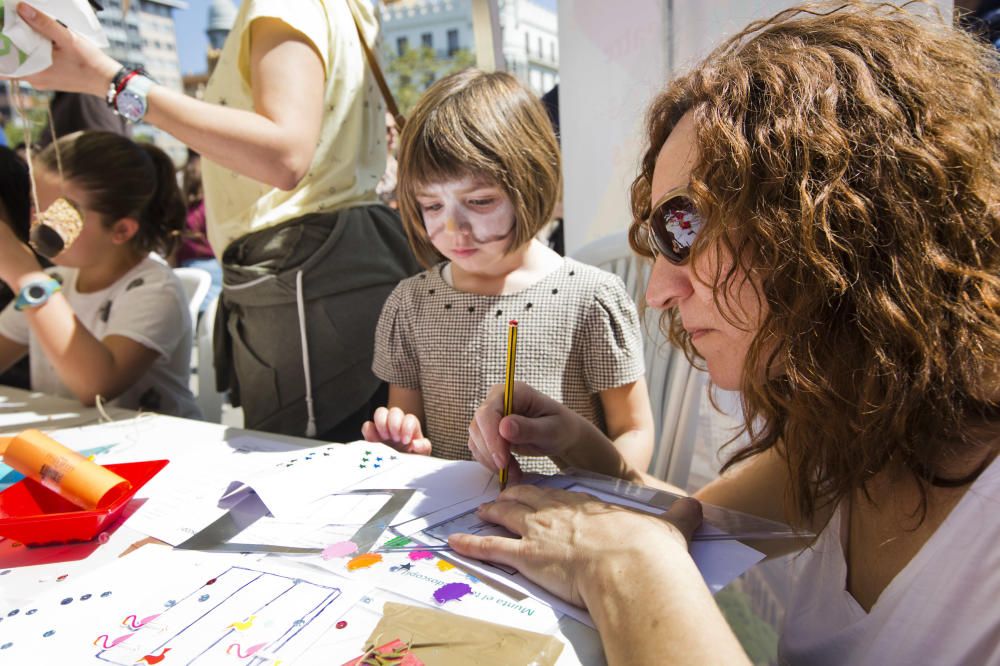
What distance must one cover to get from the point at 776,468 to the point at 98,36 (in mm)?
1531

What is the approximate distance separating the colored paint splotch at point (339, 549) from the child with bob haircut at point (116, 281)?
3.88 feet

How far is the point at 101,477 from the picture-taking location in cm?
93

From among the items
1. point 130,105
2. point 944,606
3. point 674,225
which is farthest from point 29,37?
point 944,606

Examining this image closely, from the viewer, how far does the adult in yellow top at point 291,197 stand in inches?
52.1

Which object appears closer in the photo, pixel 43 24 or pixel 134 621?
pixel 134 621

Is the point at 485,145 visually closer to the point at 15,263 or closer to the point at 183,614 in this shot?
the point at 183,614

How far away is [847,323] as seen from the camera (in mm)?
672

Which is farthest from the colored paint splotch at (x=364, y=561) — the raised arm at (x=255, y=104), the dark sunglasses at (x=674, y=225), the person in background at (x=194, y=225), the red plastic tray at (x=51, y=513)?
the person in background at (x=194, y=225)

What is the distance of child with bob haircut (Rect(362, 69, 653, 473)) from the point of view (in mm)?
1279

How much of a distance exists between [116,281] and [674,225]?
6.03 feet

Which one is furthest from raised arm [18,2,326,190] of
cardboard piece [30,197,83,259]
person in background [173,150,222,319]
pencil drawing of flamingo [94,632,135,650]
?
person in background [173,150,222,319]

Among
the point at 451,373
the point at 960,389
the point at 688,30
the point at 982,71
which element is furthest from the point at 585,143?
the point at 960,389

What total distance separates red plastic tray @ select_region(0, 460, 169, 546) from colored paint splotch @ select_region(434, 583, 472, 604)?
20.3 inches

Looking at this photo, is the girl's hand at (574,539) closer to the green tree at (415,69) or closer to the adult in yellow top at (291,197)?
the adult in yellow top at (291,197)
